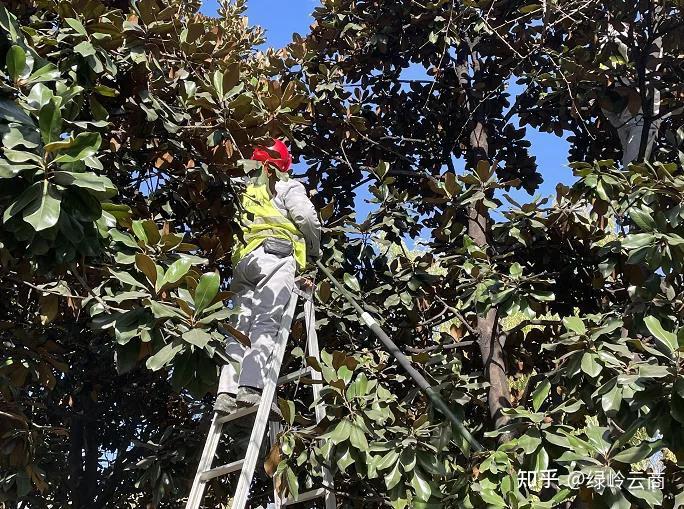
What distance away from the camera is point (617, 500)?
141 inches

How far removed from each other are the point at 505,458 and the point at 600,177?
1845 millimetres

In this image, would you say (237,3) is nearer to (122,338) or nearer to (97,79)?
(97,79)

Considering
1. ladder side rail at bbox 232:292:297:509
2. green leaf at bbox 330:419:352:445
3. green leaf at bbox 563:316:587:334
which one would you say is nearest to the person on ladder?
ladder side rail at bbox 232:292:297:509

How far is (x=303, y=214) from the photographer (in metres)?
5.02

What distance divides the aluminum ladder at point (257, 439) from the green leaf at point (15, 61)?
2.04 m

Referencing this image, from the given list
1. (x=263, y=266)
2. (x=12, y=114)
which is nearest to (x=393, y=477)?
(x=263, y=266)

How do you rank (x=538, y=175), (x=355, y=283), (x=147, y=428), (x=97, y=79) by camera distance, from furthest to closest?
(x=147, y=428)
(x=538, y=175)
(x=355, y=283)
(x=97, y=79)

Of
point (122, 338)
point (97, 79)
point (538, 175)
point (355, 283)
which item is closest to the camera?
point (122, 338)

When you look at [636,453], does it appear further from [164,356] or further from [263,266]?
[263,266]

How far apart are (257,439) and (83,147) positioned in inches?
73.8

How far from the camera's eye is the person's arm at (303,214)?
5031 millimetres

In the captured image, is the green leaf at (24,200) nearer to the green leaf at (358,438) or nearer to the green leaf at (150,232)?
the green leaf at (150,232)

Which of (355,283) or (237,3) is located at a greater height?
(237,3)

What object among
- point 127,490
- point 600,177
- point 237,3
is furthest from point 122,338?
point 237,3
